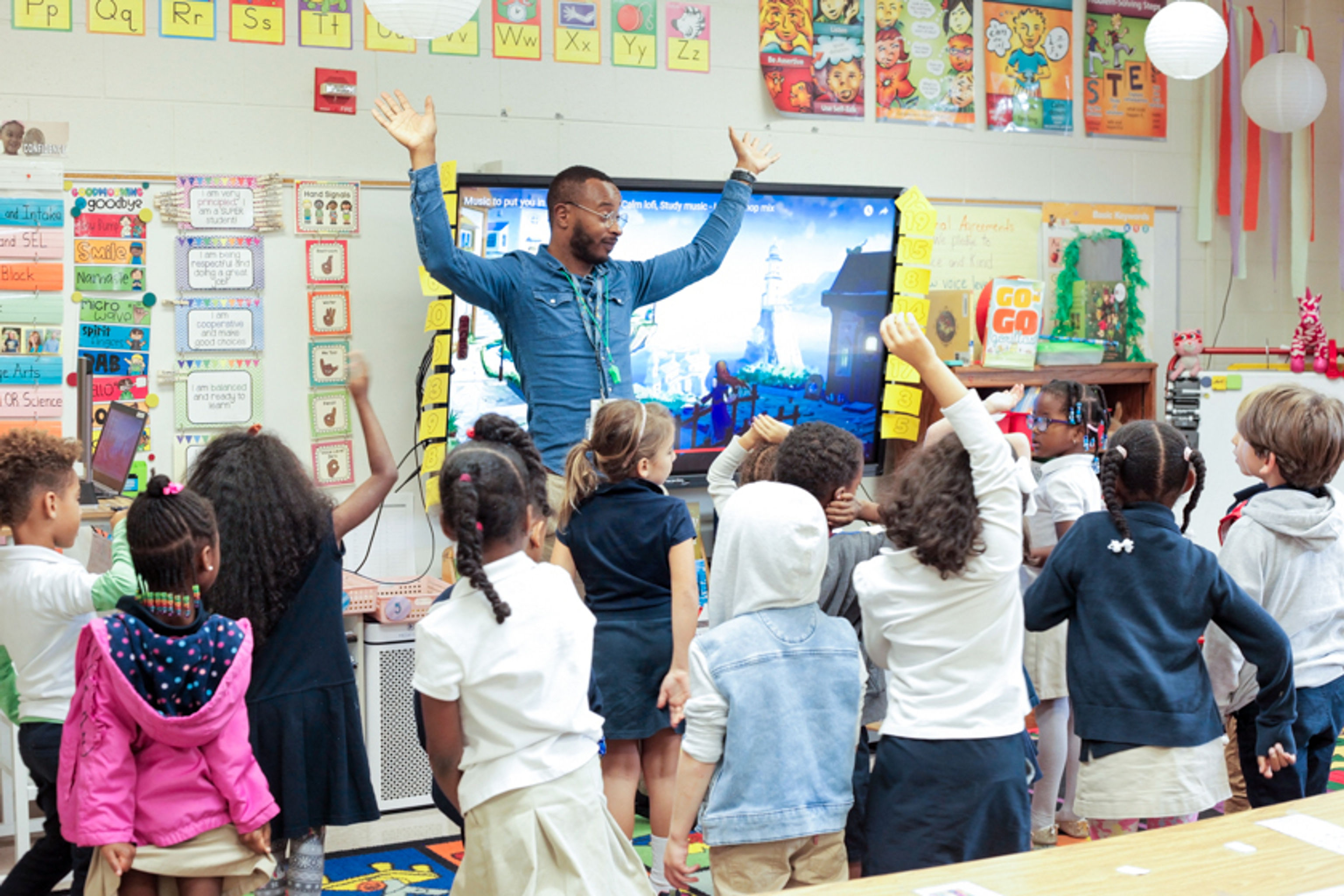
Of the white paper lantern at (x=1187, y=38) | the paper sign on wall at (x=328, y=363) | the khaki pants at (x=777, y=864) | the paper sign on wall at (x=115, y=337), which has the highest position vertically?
the white paper lantern at (x=1187, y=38)

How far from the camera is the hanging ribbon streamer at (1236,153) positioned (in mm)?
5188

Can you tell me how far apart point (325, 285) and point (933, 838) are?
260 cm

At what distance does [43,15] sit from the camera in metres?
3.57

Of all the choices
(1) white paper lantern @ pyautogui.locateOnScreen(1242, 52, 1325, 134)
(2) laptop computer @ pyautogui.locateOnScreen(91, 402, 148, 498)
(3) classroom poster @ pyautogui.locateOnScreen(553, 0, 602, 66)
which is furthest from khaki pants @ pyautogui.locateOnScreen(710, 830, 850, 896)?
(1) white paper lantern @ pyautogui.locateOnScreen(1242, 52, 1325, 134)

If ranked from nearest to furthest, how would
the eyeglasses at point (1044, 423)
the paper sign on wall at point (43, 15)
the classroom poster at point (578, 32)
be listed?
the eyeglasses at point (1044, 423) → the paper sign on wall at point (43, 15) → the classroom poster at point (578, 32)

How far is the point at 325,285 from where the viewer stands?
3.87 metres

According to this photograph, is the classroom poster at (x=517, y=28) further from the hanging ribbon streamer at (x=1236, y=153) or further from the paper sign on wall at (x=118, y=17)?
the hanging ribbon streamer at (x=1236, y=153)

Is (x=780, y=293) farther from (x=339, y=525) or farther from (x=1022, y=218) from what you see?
(x=339, y=525)

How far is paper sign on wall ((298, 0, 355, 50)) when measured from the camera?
12.5 ft

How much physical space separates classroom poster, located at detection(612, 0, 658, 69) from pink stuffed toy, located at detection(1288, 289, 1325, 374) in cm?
266

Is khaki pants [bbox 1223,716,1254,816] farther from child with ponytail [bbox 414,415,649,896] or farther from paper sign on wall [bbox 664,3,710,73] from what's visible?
paper sign on wall [bbox 664,3,710,73]

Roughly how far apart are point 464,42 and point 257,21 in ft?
2.01

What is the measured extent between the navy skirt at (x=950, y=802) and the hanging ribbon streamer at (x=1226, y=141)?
151 inches

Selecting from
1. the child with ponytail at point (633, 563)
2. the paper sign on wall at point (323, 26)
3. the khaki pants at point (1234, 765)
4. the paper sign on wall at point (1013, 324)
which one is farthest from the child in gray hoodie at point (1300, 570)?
the paper sign on wall at point (323, 26)
